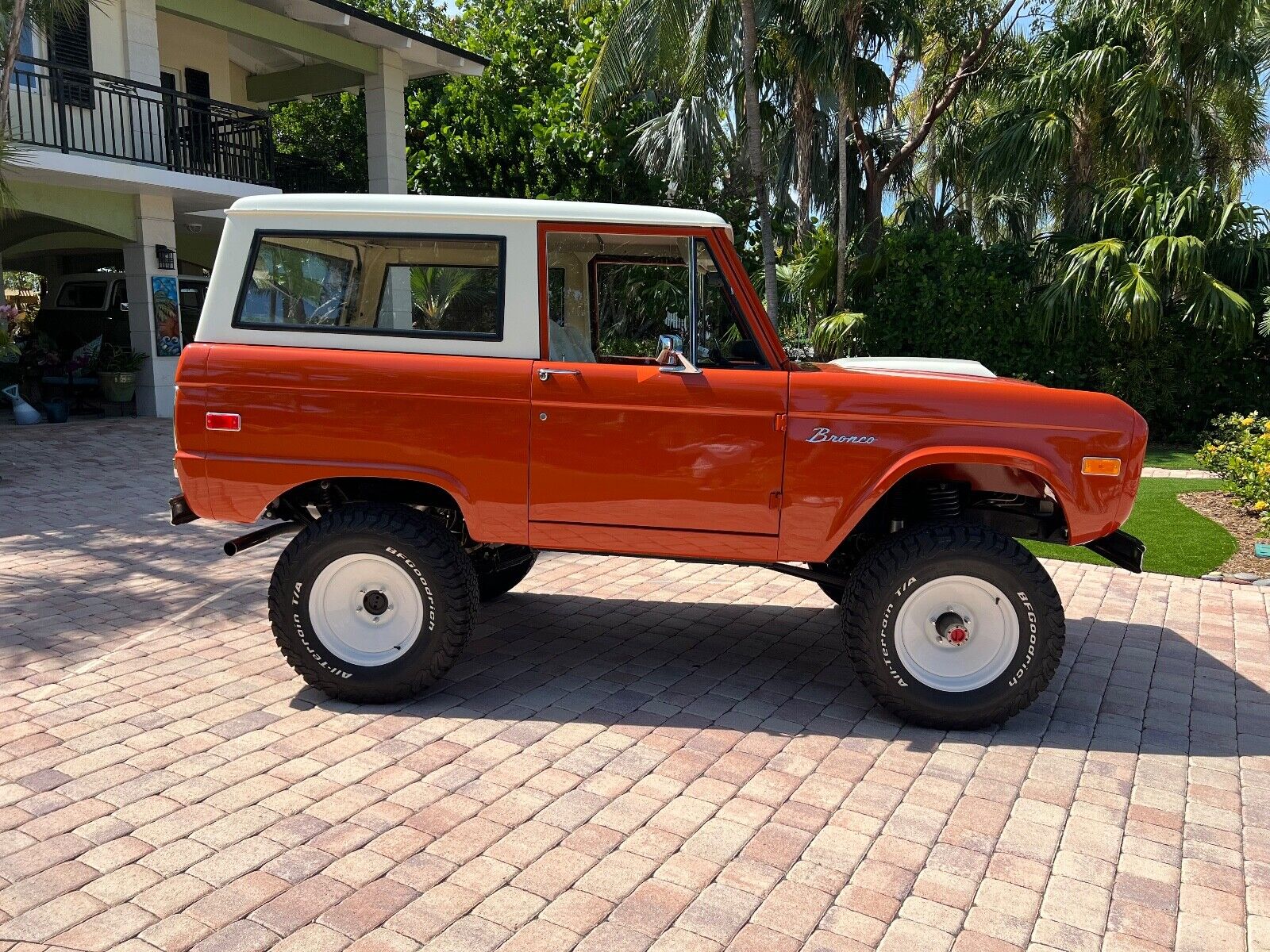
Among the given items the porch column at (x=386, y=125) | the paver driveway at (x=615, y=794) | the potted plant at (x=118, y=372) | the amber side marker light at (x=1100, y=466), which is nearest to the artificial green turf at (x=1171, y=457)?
the paver driveway at (x=615, y=794)

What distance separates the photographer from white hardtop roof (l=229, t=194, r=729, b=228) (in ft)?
14.1

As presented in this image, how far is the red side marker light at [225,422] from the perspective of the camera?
169 inches

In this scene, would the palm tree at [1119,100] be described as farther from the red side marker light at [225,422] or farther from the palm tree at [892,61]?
the red side marker light at [225,422]

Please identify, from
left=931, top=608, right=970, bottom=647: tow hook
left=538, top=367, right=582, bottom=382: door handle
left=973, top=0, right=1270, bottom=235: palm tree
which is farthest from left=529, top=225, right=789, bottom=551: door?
left=973, top=0, right=1270, bottom=235: palm tree

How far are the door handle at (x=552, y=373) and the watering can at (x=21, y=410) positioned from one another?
1312 centimetres

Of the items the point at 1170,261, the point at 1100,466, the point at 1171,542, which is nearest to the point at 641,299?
the point at 1100,466

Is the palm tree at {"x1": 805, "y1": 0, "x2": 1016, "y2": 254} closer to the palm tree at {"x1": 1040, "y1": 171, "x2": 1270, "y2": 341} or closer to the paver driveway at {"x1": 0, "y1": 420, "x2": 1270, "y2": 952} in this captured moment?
the palm tree at {"x1": 1040, "y1": 171, "x2": 1270, "y2": 341}

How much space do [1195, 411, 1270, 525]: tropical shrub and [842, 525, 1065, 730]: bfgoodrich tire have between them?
16.6ft

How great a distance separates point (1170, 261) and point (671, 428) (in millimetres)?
11274

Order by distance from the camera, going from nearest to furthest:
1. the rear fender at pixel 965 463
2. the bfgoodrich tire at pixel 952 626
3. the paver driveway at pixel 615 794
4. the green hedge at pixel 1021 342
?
the paver driveway at pixel 615 794 < the rear fender at pixel 965 463 < the bfgoodrich tire at pixel 952 626 < the green hedge at pixel 1021 342

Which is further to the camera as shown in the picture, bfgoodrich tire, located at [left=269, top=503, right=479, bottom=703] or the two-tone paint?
bfgoodrich tire, located at [left=269, top=503, right=479, bottom=703]

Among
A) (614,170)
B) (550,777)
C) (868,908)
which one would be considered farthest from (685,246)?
(614,170)

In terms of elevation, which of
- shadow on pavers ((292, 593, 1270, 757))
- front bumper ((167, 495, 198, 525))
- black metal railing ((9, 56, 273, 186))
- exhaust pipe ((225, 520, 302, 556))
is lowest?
shadow on pavers ((292, 593, 1270, 757))

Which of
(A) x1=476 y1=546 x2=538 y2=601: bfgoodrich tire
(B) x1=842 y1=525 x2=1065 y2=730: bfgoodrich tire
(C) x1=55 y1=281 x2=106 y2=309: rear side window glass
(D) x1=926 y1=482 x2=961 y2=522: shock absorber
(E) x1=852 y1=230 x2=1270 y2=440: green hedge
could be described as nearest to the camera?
(B) x1=842 y1=525 x2=1065 y2=730: bfgoodrich tire
